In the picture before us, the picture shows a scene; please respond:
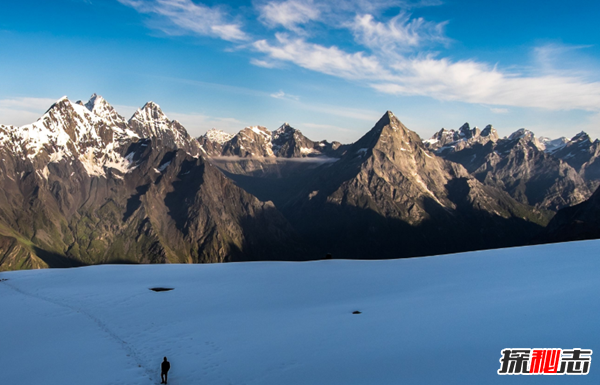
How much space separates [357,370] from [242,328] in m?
10.7

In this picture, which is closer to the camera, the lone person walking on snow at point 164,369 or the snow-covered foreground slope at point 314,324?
the snow-covered foreground slope at point 314,324

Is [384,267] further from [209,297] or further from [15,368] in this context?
[15,368]

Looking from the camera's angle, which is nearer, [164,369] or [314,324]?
[164,369]

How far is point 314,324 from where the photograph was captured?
1043 inches

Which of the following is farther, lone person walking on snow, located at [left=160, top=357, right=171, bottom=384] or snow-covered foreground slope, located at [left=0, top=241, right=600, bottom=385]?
lone person walking on snow, located at [left=160, top=357, right=171, bottom=384]

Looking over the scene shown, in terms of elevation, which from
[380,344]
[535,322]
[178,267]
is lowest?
[178,267]

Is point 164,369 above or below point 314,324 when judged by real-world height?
below

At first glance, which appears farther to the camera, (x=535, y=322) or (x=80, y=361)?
(x=80, y=361)

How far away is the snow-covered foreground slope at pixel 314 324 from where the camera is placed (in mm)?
19109

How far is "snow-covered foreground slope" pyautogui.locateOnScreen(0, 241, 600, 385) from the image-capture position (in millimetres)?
19109

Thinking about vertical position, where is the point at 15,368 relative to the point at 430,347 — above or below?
below

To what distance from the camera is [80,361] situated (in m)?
23.2

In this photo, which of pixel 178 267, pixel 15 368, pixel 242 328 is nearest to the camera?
pixel 15 368

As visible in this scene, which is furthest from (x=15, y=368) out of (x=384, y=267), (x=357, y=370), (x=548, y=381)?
(x=384, y=267)
